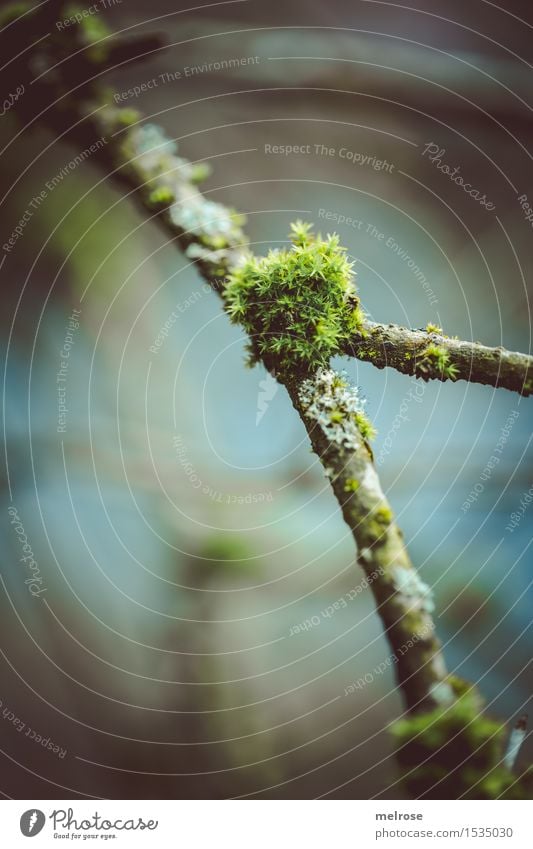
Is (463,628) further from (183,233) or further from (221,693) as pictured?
(183,233)

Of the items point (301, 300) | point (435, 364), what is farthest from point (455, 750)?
point (301, 300)

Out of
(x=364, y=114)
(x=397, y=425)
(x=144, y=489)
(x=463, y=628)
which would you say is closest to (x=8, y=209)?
(x=144, y=489)

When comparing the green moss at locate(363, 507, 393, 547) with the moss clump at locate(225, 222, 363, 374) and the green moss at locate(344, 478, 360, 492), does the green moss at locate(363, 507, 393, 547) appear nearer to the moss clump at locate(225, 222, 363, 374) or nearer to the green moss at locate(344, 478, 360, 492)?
the green moss at locate(344, 478, 360, 492)

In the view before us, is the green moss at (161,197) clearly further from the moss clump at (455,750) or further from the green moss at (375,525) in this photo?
the moss clump at (455,750)

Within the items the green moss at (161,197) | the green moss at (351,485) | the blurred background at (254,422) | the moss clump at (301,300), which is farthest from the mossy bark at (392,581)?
the green moss at (161,197)

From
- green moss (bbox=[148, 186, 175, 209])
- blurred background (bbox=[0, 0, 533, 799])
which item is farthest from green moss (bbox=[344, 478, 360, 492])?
green moss (bbox=[148, 186, 175, 209])

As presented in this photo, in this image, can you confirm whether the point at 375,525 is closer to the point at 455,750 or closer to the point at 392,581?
the point at 392,581
